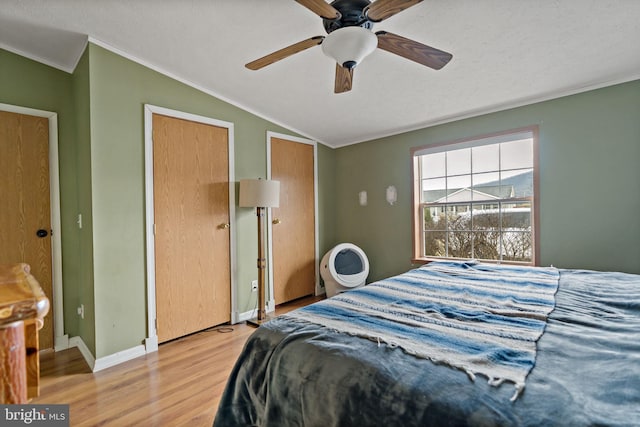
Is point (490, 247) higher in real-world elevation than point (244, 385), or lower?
higher

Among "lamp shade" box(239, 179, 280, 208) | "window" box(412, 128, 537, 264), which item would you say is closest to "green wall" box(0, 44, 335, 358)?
"lamp shade" box(239, 179, 280, 208)

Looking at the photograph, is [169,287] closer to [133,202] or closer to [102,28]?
[133,202]

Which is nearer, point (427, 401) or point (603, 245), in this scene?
point (427, 401)

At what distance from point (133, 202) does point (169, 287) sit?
821mm

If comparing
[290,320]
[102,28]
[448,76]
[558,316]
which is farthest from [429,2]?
[102,28]

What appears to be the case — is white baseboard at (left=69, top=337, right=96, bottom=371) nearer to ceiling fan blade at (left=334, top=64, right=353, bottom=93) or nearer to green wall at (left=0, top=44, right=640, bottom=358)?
green wall at (left=0, top=44, right=640, bottom=358)

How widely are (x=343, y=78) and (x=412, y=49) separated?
46cm

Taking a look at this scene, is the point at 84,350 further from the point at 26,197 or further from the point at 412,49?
the point at 412,49

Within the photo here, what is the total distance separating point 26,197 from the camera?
2.59 metres

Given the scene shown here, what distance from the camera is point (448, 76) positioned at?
2682 mm

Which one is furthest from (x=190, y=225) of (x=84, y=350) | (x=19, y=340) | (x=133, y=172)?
(x=19, y=340)

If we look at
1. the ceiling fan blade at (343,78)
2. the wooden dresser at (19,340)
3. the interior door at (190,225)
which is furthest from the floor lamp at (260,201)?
the wooden dresser at (19,340)

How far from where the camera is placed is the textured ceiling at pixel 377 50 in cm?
199

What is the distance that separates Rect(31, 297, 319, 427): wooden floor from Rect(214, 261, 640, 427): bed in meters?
0.76
